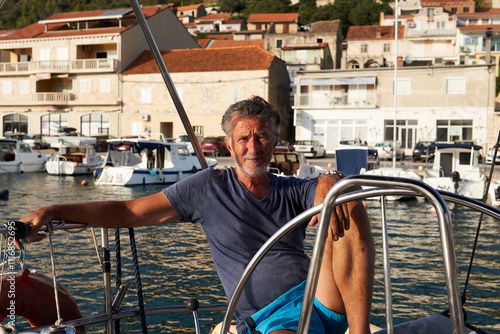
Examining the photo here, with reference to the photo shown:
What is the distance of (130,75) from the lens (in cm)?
4441

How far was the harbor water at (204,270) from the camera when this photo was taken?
7.82 meters

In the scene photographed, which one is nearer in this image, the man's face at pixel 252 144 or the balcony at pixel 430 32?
the man's face at pixel 252 144

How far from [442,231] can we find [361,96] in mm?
41150

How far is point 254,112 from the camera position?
2.82 m

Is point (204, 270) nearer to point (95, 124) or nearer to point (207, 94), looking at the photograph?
point (207, 94)

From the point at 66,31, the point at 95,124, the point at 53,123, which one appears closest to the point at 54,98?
the point at 53,123

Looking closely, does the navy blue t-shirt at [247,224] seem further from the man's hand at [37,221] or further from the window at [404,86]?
the window at [404,86]

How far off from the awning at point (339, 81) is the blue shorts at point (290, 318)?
39.5 metres

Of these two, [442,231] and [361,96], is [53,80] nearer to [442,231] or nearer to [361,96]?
[361,96]

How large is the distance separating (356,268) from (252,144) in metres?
0.87

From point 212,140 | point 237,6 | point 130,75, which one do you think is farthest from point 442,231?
point 237,6

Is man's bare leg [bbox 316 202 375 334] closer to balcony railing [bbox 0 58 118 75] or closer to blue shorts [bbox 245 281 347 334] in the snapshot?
blue shorts [bbox 245 281 347 334]

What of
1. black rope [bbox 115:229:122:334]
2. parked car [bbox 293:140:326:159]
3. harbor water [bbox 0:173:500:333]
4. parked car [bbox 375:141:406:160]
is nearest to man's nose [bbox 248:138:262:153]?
black rope [bbox 115:229:122:334]

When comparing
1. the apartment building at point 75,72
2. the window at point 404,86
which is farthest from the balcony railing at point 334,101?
the apartment building at point 75,72
